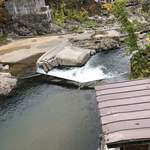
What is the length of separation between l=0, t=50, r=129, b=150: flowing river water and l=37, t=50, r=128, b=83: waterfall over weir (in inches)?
5.5

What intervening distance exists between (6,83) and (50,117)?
506cm

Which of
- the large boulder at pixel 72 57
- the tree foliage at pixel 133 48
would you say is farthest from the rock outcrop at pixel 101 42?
the tree foliage at pixel 133 48

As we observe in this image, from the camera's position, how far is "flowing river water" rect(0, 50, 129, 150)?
46.2 ft

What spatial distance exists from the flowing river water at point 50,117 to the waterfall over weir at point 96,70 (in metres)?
0.14

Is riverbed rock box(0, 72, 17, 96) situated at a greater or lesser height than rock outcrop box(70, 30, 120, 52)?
lesser

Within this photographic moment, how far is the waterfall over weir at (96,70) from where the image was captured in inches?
798

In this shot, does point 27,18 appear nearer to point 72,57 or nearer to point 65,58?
point 65,58

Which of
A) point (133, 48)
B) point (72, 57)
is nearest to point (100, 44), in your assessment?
point (72, 57)

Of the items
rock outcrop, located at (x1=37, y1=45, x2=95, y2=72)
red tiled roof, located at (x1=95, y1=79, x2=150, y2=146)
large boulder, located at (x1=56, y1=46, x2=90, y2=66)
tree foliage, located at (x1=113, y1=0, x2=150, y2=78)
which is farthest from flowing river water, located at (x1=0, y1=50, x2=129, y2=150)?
red tiled roof, located at (x1=95, y1=79, x2=150, y2=146)

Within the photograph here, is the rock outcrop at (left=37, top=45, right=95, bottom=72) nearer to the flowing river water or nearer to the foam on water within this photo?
the foam on water

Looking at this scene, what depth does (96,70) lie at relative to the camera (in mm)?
21266

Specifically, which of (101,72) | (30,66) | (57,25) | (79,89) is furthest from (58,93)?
(57,25)

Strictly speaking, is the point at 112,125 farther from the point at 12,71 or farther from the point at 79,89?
the point at 12,71

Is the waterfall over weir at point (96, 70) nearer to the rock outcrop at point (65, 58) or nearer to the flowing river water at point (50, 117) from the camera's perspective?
the flowing river water at point (50, 117)
